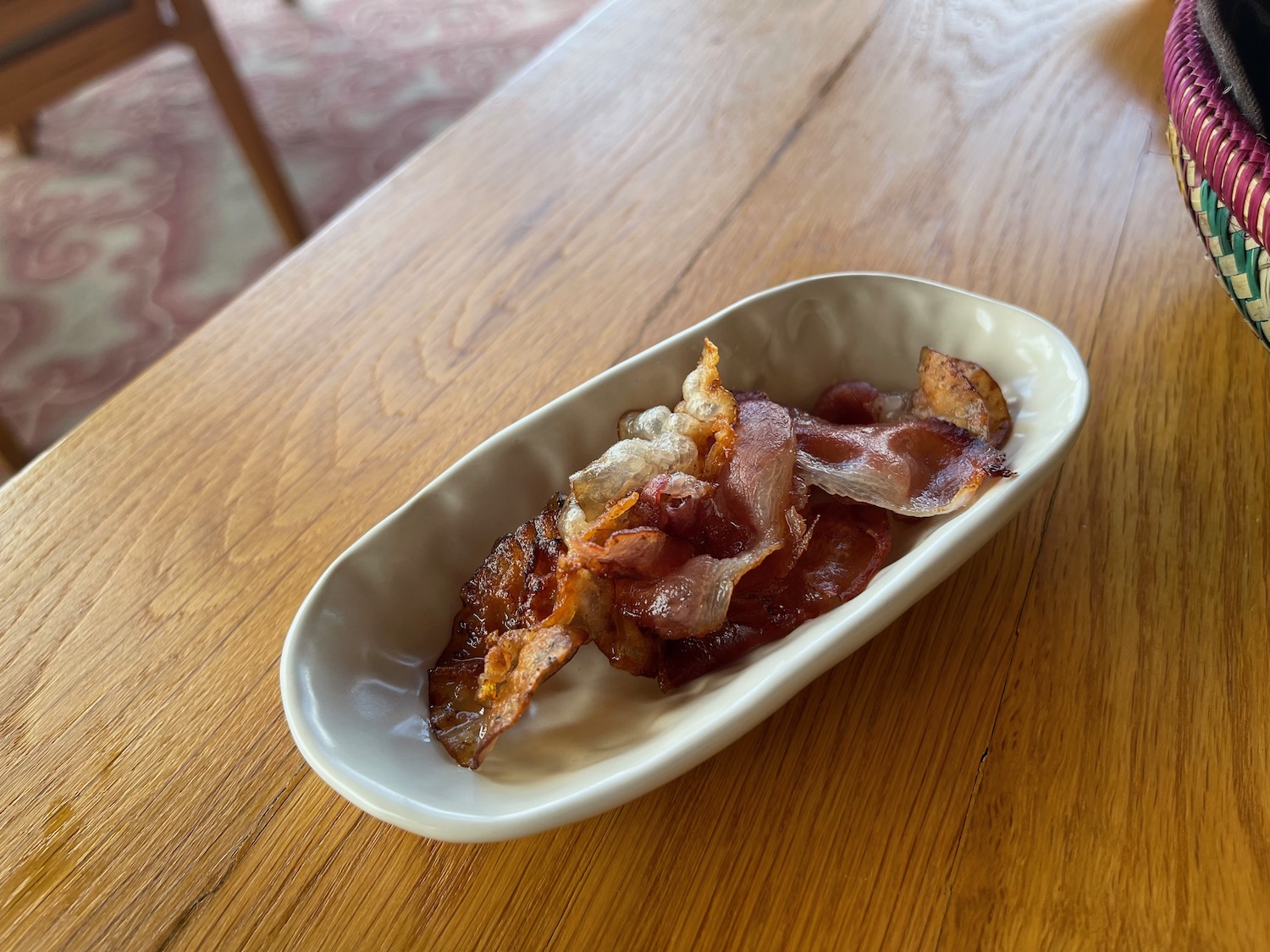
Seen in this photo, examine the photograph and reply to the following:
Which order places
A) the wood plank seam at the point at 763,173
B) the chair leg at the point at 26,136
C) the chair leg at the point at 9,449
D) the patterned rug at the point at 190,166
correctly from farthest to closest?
the chair leg at the point at 26,136
the patterned rug at the point at 190,166
the chair leg at the point at 9,449
the wood plank seam at the point at 763,173

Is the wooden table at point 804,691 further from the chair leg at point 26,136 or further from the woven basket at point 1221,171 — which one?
the chair leg at point 26,136

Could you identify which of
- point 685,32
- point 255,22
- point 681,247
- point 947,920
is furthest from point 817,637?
point 255,22

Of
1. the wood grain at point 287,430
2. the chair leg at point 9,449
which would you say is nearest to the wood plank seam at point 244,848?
the wood grain at point 287,430

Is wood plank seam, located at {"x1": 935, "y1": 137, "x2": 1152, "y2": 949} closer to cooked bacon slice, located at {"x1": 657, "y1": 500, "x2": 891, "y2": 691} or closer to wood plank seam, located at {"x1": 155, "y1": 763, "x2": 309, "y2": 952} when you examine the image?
cooked bacon slice, located at {"x1": 657, "y1": 500, "x2": 891, "y2": 691}

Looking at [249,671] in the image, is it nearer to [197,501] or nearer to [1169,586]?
[197,501]

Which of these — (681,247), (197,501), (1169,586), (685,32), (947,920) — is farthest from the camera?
(685,32)

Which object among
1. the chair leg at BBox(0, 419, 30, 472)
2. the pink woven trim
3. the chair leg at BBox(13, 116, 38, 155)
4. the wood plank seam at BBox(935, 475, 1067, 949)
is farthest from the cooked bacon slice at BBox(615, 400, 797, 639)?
the chair leg at BBox(13, 116, 38, 155)

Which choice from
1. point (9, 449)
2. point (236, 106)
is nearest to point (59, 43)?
point (236, 106)
